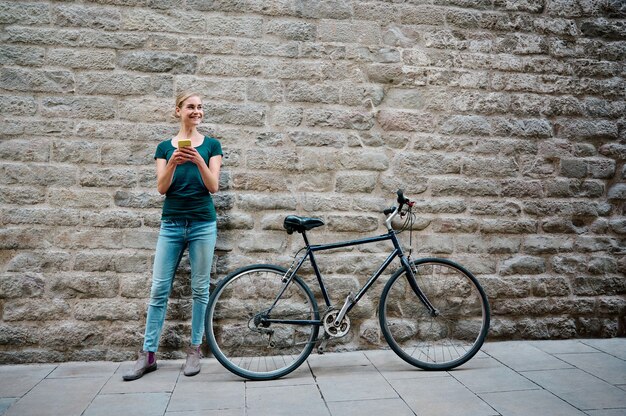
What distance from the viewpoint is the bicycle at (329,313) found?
12.6 feet

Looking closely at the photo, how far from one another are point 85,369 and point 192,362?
0.84 metres

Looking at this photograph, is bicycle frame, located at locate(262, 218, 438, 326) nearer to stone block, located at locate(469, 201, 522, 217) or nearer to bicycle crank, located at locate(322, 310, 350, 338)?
bicycle crank, located at locate(322, 310, 350, 338)

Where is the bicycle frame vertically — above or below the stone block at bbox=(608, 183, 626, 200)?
below

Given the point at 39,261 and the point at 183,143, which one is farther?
the point at 39,261

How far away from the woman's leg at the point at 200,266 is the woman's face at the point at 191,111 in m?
0.76

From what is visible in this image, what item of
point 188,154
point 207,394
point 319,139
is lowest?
point 207,394

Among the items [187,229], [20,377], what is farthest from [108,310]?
[187,229]

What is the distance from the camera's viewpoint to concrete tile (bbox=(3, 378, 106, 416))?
3074mm

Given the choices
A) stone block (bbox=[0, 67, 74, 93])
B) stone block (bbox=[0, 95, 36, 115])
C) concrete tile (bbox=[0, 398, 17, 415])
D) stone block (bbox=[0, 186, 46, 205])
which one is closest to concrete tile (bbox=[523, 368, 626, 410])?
concrete tile (bbox=[0, 398, 17, 415])

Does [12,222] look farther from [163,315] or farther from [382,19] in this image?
[382,19]

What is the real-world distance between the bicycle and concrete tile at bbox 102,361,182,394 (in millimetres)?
362

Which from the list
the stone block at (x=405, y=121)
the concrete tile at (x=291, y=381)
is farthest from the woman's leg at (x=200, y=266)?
the stone block at (x=405, y=121)

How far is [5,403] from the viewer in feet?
10.5

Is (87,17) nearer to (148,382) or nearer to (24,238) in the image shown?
(24,238)
